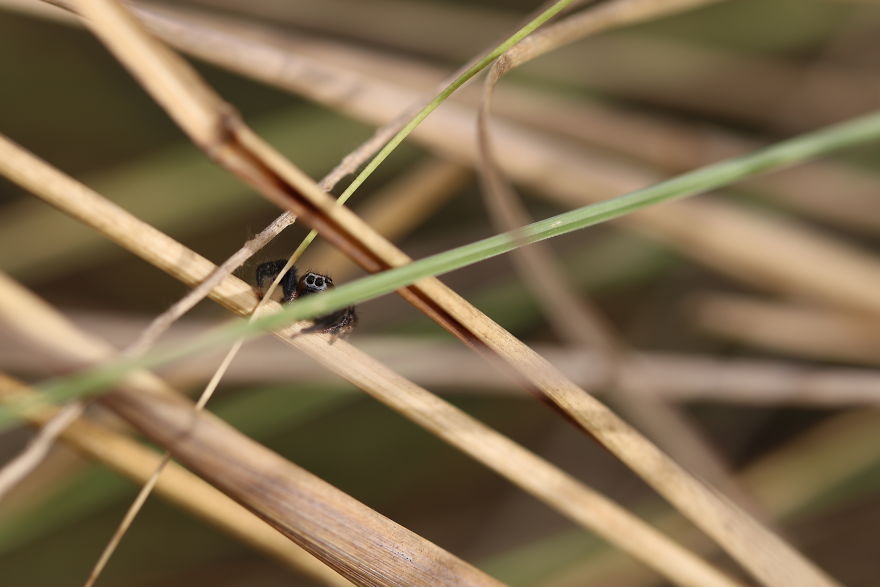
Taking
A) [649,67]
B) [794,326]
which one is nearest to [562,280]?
[794,326]

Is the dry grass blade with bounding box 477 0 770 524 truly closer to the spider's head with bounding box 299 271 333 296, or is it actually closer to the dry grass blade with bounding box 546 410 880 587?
the spider's head with bounding box 299 271 333 296

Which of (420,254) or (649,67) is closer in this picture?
(420,254)

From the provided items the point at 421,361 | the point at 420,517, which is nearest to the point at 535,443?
the point at 420,517

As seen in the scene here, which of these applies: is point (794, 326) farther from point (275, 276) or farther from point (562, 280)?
point (275, 276)

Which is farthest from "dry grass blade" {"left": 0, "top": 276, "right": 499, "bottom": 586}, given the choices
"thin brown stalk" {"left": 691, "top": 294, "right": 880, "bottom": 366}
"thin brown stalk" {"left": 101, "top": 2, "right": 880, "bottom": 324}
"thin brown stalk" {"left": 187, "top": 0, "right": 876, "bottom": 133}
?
"thin brown stalk" {"left": 187, "top": 0, "right": 876, "bottom": 133}

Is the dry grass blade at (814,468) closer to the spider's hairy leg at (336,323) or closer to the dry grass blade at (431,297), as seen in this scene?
the dry grass blade at (431,297)

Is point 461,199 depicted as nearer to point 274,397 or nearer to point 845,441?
point 274,397
